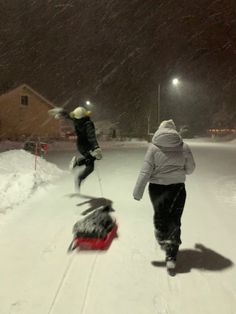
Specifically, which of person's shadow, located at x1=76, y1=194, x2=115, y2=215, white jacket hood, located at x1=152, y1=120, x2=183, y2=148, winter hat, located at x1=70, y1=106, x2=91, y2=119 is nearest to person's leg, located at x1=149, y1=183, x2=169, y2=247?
white jacket hood, located at x1=152, y1=120, x2=183, y2=148

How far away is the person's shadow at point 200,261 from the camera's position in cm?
470

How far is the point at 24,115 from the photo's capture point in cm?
4403

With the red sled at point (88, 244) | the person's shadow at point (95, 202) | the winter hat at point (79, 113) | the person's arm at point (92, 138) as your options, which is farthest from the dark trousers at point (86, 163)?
the red sled at point (88, 244)

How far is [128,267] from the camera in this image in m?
4.66

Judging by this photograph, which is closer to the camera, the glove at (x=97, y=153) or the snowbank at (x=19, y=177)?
the glove at (x=97, y=153)

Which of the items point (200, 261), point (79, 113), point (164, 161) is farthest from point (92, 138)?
point (200, 261)

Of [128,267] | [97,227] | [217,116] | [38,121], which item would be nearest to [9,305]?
[128,267]

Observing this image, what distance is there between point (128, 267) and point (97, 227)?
880 mm

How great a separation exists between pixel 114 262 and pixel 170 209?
998 millimetres

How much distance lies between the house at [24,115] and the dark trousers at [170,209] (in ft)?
130

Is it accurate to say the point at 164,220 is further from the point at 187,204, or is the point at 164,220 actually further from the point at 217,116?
the point at 217,116

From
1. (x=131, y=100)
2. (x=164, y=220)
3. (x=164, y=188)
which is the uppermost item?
(x=131, y=100)

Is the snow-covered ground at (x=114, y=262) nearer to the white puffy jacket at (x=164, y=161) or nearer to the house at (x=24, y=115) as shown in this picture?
the white puffy jacket at (x=164, y=161)

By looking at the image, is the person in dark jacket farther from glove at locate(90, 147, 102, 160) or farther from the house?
the house
